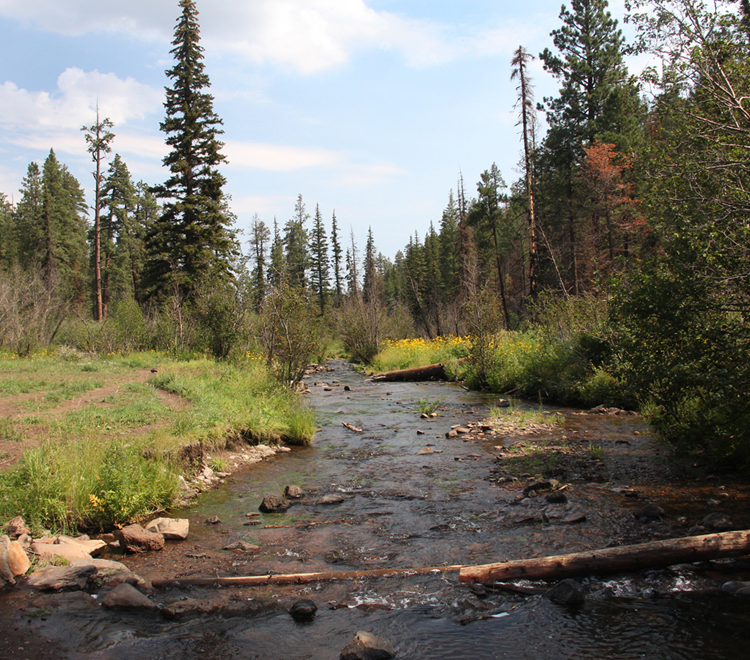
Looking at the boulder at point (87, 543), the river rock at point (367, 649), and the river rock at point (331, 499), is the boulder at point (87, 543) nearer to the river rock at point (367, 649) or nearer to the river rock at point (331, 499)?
the river rock at point (331, 499)

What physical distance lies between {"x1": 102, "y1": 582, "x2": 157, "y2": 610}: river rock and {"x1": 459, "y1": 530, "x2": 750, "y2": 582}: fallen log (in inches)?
119

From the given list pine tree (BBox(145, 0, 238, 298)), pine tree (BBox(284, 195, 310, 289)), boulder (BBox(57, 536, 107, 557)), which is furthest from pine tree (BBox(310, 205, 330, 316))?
boulder (BBox(57, 536, 107, 557))

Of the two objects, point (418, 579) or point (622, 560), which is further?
point (418, 579)

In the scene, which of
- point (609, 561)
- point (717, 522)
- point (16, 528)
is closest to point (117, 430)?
point (16, 528)

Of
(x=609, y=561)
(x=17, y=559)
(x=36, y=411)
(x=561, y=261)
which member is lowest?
(x=609, y=561)

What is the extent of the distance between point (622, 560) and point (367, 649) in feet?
9.05

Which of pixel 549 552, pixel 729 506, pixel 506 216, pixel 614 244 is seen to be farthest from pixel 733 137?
pixel 506 216

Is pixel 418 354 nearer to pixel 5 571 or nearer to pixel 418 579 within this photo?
pixel 418 579

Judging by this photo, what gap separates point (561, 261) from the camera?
119 ft

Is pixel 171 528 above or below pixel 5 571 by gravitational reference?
below

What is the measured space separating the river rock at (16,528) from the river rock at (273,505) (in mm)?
2881

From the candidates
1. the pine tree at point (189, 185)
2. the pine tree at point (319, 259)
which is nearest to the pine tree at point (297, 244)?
the pine tree at point (319, 259)

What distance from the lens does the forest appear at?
7.16m

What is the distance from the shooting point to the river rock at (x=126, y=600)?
15.1ft
